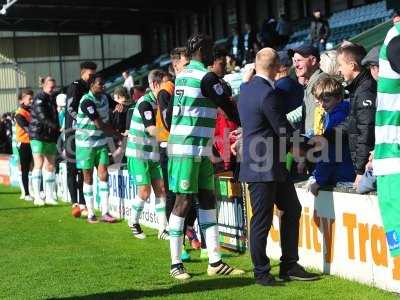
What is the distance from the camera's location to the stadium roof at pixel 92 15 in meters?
34.5

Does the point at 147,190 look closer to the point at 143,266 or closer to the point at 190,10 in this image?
the point at 143,266

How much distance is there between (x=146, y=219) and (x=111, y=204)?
5.31 feet

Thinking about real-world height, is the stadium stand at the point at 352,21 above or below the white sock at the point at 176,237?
above

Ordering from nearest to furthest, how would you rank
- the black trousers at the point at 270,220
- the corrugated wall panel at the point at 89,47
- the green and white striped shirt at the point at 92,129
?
the black trousers at the point at 270,220, the green and white striped shirt at the point at 92,129, the corrugated wall panel at the point at 89,47

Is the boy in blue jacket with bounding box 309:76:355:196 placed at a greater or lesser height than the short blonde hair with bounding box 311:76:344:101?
lesser

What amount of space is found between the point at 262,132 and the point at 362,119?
0.77m

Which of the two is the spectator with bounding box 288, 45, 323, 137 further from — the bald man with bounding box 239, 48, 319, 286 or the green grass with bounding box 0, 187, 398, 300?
the green grass with bounding box 0, 187, 398, 300

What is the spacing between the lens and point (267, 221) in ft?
21.0

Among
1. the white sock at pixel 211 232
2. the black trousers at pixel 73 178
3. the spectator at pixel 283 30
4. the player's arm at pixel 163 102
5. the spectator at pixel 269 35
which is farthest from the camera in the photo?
the spectator at pixel 283 30

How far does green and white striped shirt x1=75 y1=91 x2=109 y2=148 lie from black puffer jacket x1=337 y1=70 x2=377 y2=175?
550 centimetres

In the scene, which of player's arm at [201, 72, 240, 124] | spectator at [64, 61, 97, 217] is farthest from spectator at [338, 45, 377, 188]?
spectator at [64, 61, 97, 217]

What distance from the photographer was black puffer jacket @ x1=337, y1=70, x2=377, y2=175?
19.7 feet

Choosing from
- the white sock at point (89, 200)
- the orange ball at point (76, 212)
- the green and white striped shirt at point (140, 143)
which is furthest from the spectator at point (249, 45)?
the green and white striped shirt at point (140, 143)

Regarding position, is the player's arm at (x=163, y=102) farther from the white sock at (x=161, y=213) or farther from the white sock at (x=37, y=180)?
the white sock at (x=37, y=180)
